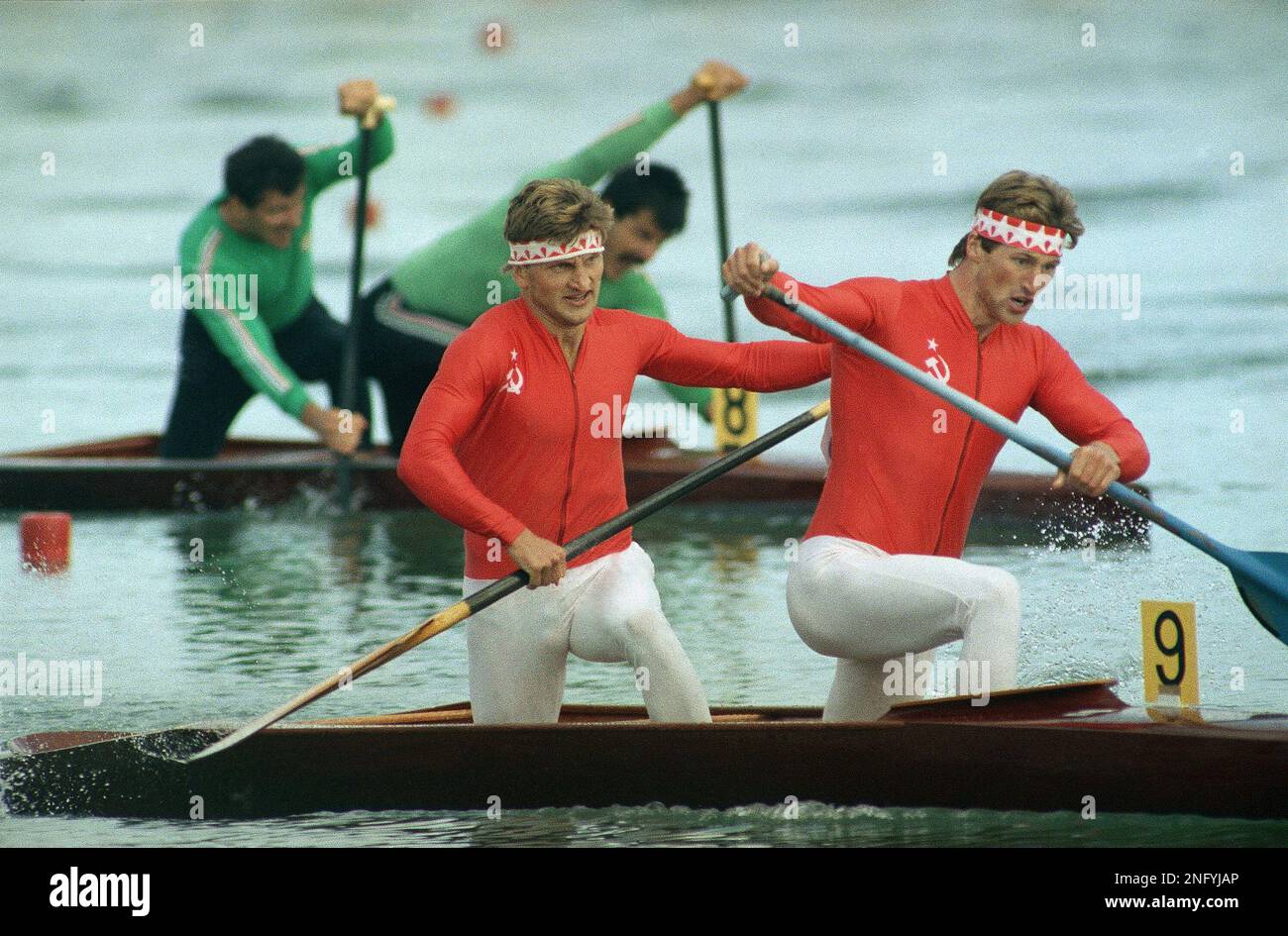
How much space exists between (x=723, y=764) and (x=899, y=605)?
541 mm

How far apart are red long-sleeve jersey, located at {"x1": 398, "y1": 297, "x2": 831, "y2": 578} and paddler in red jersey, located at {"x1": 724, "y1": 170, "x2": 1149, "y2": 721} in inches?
7.6

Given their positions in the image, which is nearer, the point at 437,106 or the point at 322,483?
A: the point at 322,483

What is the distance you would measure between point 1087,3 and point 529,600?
1596 cm

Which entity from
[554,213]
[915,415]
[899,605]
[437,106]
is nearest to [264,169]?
[554,213]

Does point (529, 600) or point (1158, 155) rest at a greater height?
point (1158, 155)

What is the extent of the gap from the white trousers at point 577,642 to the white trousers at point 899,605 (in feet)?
0.96

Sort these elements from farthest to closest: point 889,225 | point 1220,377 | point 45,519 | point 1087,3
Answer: point 1087,3 < point 889,225 < point 1220,377 < point 45,519

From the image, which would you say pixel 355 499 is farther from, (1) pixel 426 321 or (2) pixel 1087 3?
(2) pixel 1087 3

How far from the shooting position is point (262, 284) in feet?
32.8

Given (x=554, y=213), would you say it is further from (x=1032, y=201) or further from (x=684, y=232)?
(x=684, y=232)

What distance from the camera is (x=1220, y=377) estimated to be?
45.9 ft

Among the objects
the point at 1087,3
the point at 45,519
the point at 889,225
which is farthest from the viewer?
the point at 1087,3

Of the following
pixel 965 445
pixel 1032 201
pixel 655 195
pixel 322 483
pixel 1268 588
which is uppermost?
pixel 655 195

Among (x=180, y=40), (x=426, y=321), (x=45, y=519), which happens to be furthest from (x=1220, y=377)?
(x=180, y=40)
